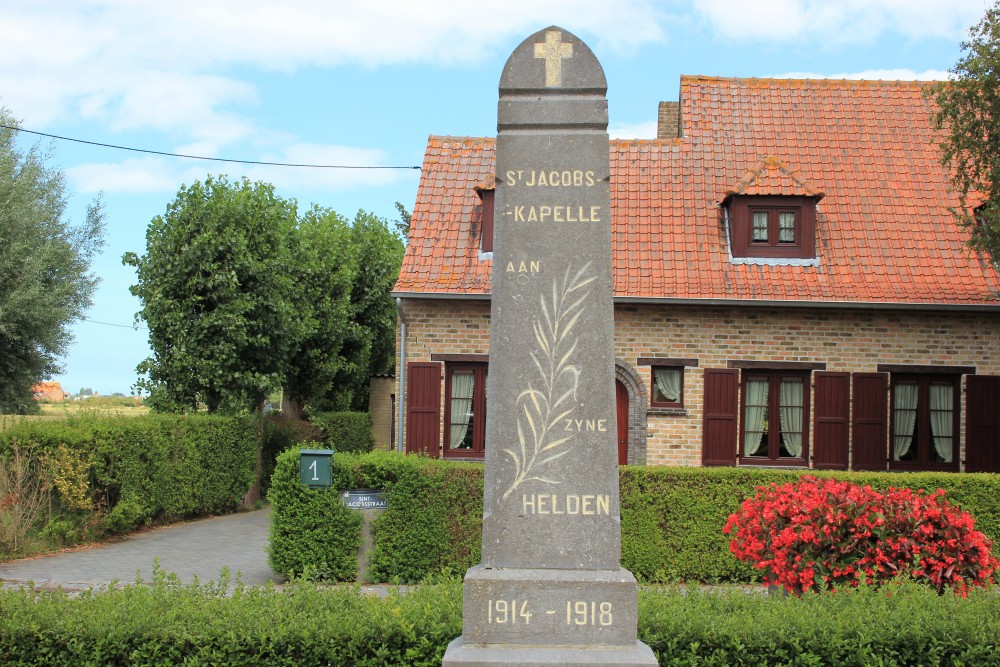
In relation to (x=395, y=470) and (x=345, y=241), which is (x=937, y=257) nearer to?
(x=395, y=470)

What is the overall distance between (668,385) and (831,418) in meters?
2.75

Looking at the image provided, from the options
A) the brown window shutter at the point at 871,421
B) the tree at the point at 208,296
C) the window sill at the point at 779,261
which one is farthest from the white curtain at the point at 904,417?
the tree at the point at 208,296

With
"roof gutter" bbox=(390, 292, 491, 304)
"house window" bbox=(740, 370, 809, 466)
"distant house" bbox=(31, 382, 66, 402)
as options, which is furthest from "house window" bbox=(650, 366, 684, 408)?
"distant house" bbox=(31, 382, 66, 402)

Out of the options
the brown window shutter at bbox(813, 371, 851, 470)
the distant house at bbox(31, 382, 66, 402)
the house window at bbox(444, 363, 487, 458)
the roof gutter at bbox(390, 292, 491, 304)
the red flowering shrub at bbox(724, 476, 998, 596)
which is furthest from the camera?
the distant house at bbox(31, 382, 66, 402)

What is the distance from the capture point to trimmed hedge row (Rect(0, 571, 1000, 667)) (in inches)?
236

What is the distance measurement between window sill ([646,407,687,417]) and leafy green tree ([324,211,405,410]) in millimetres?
13385

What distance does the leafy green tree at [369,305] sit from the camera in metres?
30.2

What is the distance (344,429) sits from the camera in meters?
28.5

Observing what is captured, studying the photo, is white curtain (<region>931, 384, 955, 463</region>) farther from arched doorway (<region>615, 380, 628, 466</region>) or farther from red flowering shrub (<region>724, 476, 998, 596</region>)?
red flowering shrub (<region>724, 476, 998, 596</region>)

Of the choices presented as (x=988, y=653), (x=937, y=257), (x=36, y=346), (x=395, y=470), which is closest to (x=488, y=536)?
(x=988, y=653)

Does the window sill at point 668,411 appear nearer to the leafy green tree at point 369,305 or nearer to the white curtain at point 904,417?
the white curtain at point 904,417

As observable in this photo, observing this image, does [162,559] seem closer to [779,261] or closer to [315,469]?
[315,469]

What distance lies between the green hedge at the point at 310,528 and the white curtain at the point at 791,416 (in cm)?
852

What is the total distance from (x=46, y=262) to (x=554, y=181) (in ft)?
80.3
